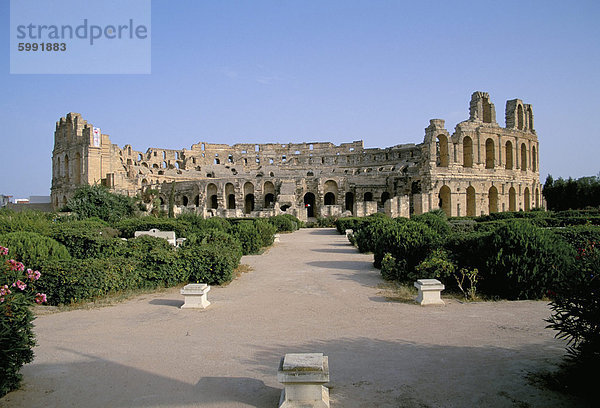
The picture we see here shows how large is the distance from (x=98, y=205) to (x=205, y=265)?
71.2 ft

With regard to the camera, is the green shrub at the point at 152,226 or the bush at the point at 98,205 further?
the bush at the point at 98,205

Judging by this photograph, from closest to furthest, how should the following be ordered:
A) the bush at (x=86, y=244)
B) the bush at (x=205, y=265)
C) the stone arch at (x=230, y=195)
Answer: the bush at (x=205, y=265) → the bush at (x=86, y=244) → the stone arch at (x=230, y=195)

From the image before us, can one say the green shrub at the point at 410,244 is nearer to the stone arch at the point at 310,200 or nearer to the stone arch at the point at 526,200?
the stone arch at the point at 526,200

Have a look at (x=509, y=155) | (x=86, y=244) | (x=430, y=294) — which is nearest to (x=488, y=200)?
(x=509, y=155)

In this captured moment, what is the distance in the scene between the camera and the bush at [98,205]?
26.2m

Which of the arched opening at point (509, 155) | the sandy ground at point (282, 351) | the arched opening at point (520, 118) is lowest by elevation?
the sandy ground at point (282, 351)

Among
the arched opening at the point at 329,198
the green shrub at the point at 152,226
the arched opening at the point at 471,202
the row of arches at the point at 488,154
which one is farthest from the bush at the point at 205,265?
the arched opening at the point at 329,198

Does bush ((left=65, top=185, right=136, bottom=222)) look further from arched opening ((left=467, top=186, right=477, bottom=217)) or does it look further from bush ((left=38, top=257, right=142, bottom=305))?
arched opening ((left=467, top=186, right=477, bottom=217))

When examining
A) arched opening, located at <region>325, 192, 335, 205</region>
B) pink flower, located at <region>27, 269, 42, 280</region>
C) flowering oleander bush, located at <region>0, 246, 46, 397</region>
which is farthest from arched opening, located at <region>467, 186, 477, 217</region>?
flowering oleander bush, located at <region>0, 246, 46, 397</region>

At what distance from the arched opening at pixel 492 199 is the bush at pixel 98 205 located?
30.0 meters

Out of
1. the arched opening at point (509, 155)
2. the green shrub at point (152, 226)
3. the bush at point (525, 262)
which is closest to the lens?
the bush at point (525, 262)

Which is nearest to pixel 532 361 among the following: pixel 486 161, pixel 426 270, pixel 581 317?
pixel 581 317

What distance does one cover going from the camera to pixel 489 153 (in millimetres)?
34531

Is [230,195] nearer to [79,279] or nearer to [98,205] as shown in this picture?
[98,205]
